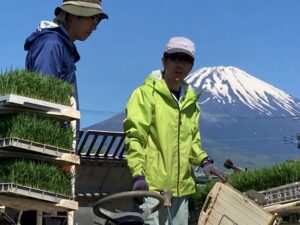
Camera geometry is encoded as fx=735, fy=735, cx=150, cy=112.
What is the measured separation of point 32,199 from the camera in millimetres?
3555

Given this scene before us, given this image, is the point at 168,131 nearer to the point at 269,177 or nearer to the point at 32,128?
the point at 32,128

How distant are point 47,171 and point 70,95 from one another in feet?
1.40

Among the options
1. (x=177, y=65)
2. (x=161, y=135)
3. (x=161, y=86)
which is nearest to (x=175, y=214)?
(x=161, y=135)

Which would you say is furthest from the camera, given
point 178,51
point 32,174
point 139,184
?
point 178,51

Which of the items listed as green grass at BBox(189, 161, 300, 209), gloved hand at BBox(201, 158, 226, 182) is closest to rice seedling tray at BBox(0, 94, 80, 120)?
gloved hand at BBox(201, 158, 226, 182)

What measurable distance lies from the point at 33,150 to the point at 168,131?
1.18m

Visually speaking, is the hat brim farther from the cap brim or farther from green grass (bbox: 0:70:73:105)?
green grass (bbox: 0:70:73:105)

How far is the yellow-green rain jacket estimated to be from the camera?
14.5 feet

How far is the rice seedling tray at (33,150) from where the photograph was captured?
11.5 ft

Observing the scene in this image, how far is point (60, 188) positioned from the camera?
364 cm

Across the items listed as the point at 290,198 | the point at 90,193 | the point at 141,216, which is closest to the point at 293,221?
the point at 290,198

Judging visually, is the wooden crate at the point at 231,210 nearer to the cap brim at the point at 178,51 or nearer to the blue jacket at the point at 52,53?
the cap brim at the point at 178,51

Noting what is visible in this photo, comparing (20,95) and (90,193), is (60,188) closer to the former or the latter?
(20,95)

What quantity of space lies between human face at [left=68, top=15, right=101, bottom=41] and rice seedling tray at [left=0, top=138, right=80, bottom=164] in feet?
3.00
